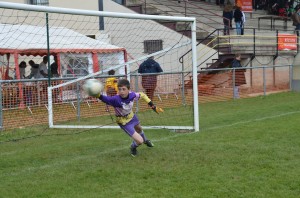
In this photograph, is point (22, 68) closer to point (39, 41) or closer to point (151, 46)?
point (39, 41)

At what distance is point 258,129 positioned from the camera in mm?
11258

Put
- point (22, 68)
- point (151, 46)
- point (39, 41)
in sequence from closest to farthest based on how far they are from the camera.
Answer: point (39, 41), point (22, 68), point (151, 46)

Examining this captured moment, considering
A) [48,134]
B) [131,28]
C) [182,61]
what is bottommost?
[48,134]

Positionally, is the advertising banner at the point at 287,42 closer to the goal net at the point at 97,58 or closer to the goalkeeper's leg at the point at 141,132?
the goal net at the point at 97,58

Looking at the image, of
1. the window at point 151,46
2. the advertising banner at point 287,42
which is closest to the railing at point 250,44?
the advertising banner at point 287,42

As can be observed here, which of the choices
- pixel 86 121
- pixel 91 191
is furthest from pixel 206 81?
pixel 91 191

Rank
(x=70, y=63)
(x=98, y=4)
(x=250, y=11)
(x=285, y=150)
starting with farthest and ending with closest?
(x=250, y=11), (x=98, y=4), (x=70, y=63), (x=285, y=150)

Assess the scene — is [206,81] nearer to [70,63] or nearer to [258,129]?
[70,63]

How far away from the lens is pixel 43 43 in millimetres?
18969

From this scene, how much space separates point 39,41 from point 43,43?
0.19 metres

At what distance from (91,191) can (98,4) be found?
20534 mm

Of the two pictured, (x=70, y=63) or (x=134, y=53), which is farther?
(x=134, y=53)

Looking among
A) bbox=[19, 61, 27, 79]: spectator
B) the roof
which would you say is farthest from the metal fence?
bbox=[19, 61, 27, 79]: spectator

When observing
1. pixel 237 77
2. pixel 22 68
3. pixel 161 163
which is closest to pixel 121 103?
pixel 161 163
